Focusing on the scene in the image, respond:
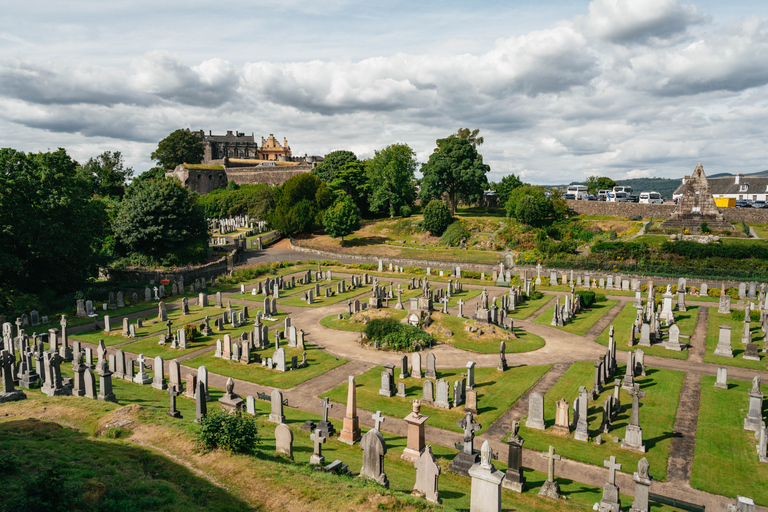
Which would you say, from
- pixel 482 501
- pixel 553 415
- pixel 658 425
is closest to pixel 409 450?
pixel 482 501

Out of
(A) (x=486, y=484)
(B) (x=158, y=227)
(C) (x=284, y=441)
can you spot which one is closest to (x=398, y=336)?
(C) (x=284, y=441)

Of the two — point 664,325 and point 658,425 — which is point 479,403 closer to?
point 658,425

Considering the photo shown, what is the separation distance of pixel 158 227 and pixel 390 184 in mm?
39698

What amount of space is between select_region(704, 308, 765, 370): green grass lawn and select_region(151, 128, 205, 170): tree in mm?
99633

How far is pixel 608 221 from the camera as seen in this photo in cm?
6222

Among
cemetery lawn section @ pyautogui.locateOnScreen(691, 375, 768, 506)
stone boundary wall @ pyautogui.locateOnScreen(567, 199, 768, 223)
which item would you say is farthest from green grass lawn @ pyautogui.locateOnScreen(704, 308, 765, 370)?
stone boundary wall @ pyautogui.locateOnScreen(567, 199, 768, 223)

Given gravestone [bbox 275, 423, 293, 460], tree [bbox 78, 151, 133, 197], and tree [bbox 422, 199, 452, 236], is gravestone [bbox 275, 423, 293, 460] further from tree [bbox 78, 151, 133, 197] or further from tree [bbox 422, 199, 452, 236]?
tree [bbox 78, 151, 133, 197]

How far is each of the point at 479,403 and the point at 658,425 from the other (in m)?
5.94

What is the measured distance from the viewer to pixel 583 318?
30.2 m

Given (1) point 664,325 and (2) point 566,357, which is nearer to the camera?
(2) point 566,357

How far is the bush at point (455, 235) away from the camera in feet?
189

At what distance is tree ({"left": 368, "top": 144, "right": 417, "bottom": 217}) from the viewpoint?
7394cm

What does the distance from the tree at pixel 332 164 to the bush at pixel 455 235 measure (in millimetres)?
26126

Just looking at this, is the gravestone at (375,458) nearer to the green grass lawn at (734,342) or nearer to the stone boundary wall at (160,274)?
the green grass lawn at (734,342)
